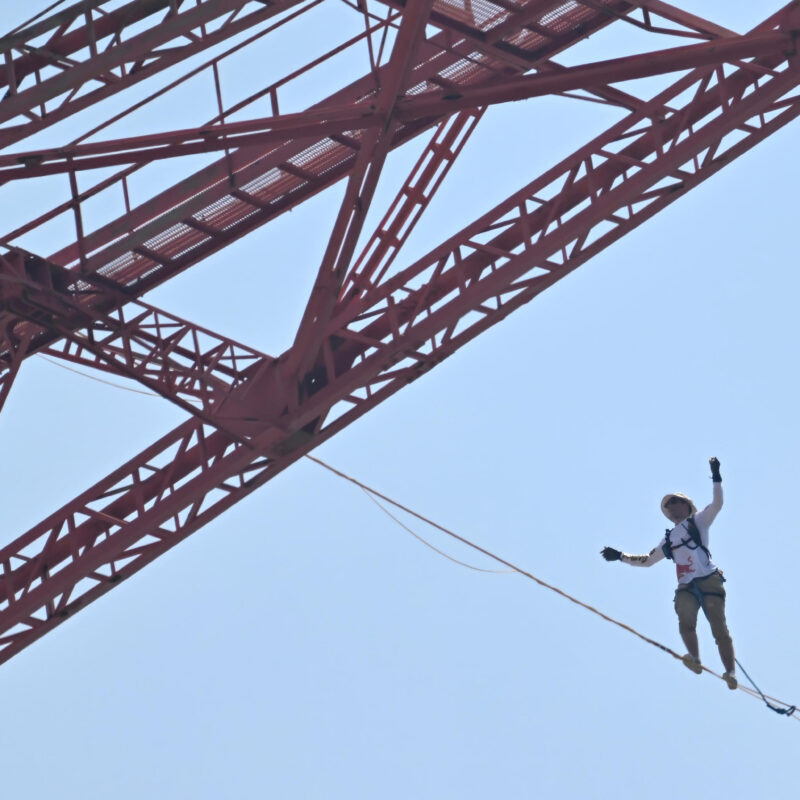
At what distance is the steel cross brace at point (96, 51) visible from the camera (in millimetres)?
22812

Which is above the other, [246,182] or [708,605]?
[246,182]

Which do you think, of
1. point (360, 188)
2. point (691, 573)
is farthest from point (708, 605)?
point (360, 188)

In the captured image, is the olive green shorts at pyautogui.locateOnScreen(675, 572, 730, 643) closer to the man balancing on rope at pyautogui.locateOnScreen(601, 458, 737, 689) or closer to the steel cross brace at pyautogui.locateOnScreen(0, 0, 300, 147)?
the man balancing on rope at pyautogui.locateOnScreen(601, 458, 737, 689)

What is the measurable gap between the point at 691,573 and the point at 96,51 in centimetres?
920

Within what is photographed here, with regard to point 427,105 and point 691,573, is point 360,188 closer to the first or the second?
point 427,105

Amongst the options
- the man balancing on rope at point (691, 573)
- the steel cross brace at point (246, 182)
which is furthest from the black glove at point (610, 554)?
the steel cross brace at point (246, 182)

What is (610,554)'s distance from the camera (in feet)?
91.6

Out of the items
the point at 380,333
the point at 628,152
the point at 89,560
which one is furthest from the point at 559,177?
the point at 89,560

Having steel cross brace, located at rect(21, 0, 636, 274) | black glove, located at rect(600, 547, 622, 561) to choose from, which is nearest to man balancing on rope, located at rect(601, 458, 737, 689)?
black glove, located at rect(600, 547, 622, 561)

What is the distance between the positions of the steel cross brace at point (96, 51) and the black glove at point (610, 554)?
24.6 ft

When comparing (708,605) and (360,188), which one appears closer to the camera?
(360,188)

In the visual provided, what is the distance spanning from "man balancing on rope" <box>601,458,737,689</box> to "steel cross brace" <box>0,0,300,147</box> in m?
7.55

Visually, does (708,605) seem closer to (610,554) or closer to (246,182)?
(610,554)

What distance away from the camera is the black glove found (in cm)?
2784
